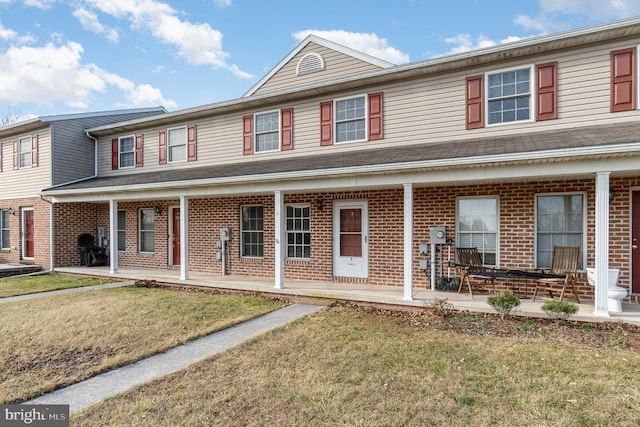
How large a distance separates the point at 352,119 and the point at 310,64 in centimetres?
300

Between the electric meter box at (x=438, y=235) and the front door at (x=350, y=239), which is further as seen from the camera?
the front door at (x=350, y=239)

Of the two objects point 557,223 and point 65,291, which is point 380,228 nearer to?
point 557,223

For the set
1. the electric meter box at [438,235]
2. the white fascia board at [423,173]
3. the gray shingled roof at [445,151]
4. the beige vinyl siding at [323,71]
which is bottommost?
the electric meter box at [438,235]

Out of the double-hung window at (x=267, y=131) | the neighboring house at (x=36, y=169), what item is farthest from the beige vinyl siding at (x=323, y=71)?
the neighboring house at (x=36, y=169)

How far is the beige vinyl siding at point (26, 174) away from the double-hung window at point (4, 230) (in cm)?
70

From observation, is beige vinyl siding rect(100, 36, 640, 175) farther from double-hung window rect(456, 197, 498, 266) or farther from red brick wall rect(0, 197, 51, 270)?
red brick wall rect(0, 197, 51, 270)

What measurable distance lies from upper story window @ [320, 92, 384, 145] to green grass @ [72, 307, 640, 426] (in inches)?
220

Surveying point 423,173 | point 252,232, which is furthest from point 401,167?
point 252,232

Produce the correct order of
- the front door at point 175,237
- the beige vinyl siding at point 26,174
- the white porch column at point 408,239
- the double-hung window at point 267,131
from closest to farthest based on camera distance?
the white porch column at point 408,239 < the double-hung window at point 267,131 < the front door at point 175,237 < the beige vinyl siding at point 26,174

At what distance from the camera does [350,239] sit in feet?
30.2

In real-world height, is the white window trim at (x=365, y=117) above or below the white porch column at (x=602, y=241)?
above

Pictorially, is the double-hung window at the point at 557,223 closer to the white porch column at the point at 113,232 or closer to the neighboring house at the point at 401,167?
the neighboring house at the point at 401,167

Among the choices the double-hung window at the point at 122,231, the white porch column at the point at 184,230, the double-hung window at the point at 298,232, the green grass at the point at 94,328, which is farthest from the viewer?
the double-hung window at the point at 122,231

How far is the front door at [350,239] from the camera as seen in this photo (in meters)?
9.02
